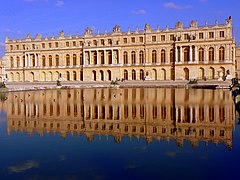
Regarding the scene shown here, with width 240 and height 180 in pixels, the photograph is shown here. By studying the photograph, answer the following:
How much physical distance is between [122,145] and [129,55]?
5574 centimetres

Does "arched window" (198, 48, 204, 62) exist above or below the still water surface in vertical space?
above

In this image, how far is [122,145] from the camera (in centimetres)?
1153

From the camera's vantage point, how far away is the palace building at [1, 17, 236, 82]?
58781 mm

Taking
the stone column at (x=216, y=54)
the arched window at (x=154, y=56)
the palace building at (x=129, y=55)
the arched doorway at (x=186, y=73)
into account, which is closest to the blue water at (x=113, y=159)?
the palace building at (x=129, y=55)

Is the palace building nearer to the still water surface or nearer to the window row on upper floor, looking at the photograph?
the window row on upper floor

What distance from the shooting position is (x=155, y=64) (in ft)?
210

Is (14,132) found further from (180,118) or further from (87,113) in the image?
(180,118)

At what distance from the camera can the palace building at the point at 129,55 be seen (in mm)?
58781

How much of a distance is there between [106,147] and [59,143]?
2.06m

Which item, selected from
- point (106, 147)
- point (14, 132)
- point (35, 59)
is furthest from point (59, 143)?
point (35, 59)

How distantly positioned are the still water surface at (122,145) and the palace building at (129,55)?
42.2 metres

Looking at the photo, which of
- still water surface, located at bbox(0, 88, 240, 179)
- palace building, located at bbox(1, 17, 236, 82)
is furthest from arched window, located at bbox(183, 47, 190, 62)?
still water surface, located at bbox(0, 88, 240, 179)

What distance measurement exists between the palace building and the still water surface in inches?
1660

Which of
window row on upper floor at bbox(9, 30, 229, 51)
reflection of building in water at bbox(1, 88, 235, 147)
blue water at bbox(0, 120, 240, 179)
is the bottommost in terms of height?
blue water at bbox(0, 120, 240, 179)
